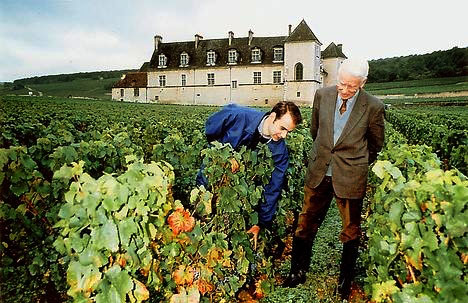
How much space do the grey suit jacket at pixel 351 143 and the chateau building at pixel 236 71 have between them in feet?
145

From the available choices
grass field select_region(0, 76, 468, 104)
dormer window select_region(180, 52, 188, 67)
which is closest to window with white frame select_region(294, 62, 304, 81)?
grass field select_region(0, 76, 468, 104)

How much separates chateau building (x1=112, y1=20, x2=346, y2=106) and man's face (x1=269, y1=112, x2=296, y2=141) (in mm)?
44352

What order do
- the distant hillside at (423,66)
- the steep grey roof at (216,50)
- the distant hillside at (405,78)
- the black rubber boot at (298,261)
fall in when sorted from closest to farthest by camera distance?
the black rubber boot at (298,261)
the distant hillside at (423,66)
the distant hillside at (405,78)
the steep grey roof at (216,50)

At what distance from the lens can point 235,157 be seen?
10.6 feet

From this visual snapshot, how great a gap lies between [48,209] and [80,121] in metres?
7.55

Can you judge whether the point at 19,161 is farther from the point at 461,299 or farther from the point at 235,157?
the point at 461,299

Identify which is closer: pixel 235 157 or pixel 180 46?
pixel 235 157

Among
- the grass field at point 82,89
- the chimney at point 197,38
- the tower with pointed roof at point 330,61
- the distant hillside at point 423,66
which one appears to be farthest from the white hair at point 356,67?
the grass field at point 82,89

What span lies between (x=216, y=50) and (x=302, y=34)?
12.3 meters

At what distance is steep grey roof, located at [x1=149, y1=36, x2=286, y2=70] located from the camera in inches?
1993

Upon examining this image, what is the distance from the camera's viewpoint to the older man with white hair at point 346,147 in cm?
346

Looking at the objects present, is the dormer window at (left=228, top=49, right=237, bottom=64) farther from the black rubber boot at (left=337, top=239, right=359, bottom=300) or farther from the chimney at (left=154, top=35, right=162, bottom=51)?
the black rubber boot at (left=337, top=239, right=359, bottom=300)

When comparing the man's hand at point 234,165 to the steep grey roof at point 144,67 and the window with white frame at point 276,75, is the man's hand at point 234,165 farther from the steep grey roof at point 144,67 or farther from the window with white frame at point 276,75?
the steep grey roof at point 144,67

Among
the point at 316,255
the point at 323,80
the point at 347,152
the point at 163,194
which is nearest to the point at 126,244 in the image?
the point at 163,194
